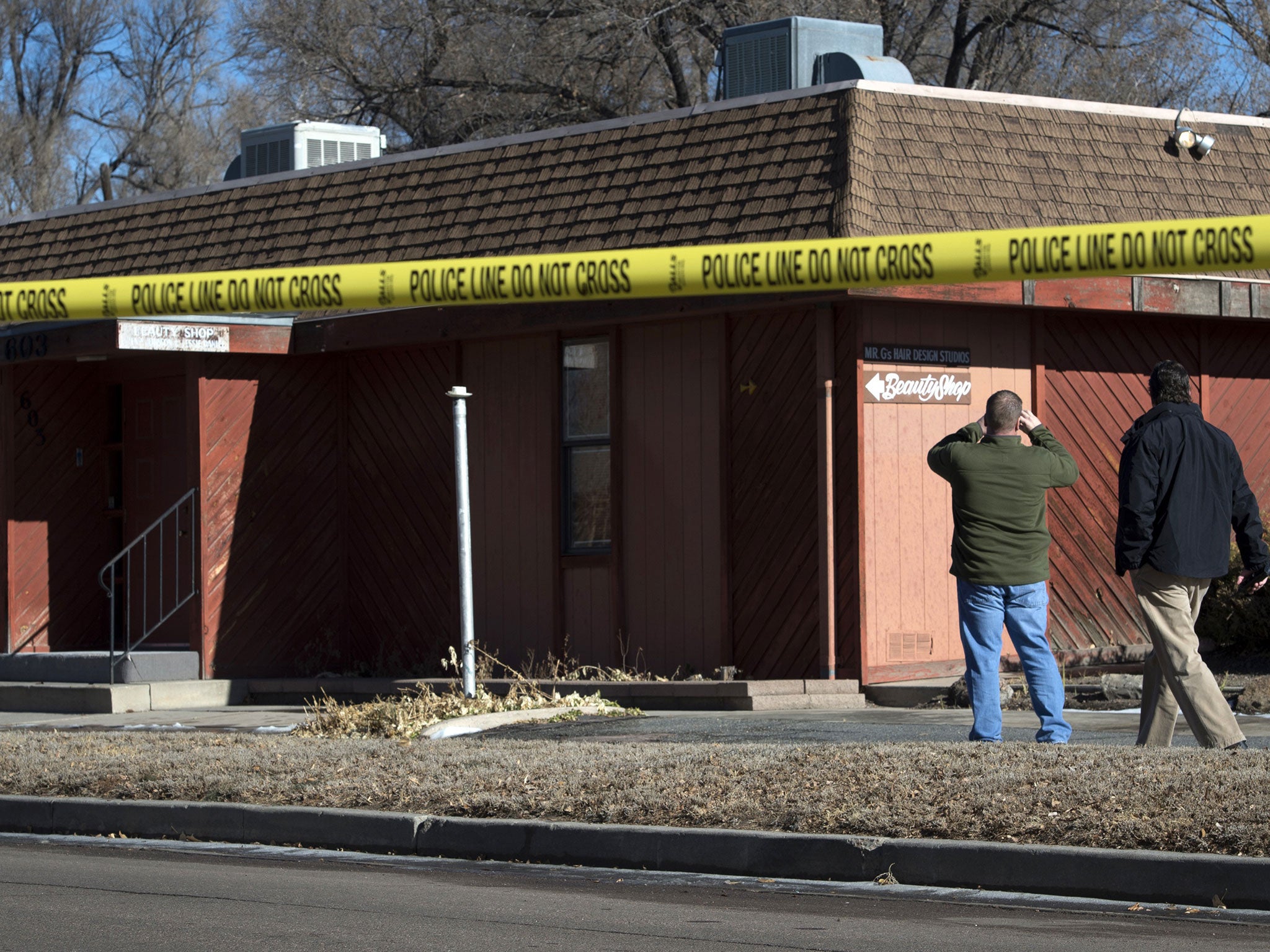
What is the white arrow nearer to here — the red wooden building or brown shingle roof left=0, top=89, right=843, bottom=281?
the red wooden building

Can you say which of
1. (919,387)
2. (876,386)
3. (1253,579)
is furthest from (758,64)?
(1253,579)

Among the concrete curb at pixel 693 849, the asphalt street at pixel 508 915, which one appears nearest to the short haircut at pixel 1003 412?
the concrete curb at pixel 693 849

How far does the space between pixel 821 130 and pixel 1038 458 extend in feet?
15.6

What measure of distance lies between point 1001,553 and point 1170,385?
3.81ft

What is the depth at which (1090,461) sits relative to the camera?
14.5 meters

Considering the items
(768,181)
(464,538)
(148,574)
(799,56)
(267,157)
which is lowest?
(148,574)

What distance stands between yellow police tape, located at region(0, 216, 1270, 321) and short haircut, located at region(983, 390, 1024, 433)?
1279 millimetres

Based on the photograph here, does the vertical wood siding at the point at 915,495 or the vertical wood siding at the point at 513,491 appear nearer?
the vertical wood siding at the point at 915,495

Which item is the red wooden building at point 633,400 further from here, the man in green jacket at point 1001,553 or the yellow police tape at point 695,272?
the yellow police tape at point 695,272

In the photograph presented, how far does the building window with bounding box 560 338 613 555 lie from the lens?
14.9 meters

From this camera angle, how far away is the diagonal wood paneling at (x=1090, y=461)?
14320mm

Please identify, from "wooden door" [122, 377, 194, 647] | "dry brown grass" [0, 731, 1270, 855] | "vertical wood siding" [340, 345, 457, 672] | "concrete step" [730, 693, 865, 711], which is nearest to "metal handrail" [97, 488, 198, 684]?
"wooden door" [122, 377, 194, 647]

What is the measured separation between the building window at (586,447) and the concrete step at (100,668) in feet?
11.1

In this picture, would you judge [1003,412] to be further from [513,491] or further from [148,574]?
[148,574]
